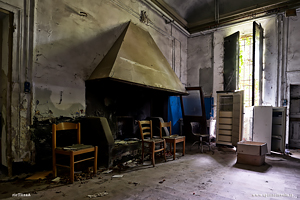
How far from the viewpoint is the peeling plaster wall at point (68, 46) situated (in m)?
2.95

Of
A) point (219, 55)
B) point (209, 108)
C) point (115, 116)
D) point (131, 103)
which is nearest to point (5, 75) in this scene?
point (115, 116)

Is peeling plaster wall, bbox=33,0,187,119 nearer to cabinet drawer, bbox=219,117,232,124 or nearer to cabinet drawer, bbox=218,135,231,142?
cabinet drawer, bbox=219,117,232,124

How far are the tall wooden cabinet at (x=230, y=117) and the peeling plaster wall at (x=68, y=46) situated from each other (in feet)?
11.8

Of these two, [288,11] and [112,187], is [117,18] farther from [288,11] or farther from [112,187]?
[288,11]

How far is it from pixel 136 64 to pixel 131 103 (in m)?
1.17

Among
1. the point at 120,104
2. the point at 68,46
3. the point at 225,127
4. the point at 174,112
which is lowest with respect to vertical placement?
the point at 225,127

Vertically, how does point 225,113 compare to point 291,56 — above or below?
below

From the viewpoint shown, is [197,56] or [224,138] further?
[197,56]

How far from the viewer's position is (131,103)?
461 centimetres

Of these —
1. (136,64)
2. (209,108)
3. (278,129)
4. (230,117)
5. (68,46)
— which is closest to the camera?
(68,46)

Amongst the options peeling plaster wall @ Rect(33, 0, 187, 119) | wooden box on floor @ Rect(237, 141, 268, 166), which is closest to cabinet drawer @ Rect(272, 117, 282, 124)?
wooden box on floor @ Rect(237, 141, 268, 166)

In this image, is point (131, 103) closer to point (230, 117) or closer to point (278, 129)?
point (230, 117)

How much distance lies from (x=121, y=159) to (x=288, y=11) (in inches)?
225

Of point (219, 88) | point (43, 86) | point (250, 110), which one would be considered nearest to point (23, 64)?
point (43, 86)
